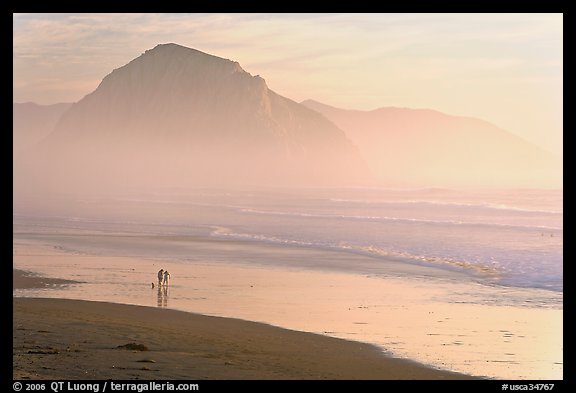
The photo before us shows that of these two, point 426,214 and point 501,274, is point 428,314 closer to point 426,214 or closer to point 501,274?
point 501,274

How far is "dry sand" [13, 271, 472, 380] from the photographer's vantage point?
15.0 metres

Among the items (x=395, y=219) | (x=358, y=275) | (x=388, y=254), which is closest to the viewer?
(x=358, y=275)

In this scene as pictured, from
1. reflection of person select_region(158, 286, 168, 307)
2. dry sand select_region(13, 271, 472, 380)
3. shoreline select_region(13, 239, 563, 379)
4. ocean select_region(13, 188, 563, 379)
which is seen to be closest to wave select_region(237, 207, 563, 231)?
ocean select_region(13, 188, 563, 379)

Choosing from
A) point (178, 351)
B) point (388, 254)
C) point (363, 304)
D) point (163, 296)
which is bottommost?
point (178, 351)

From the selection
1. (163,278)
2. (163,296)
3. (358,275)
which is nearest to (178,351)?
(163,296)

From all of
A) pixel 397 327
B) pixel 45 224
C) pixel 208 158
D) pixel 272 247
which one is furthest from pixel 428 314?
pixel 208 158

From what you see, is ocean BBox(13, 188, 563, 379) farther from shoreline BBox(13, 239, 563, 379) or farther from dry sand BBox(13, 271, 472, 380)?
dry sand BBox(13, 271, 472, 380)

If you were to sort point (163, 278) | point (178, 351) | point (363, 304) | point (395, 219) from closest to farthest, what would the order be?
point (178, 351)
point (363, 304)
point (163, 278)
point (395, 219)

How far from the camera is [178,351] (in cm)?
1711

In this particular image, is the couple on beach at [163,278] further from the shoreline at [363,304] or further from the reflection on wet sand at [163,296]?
the shoreline at [363,304]

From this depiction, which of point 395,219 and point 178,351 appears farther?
point 395,219

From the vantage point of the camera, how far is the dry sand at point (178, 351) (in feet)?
49.3

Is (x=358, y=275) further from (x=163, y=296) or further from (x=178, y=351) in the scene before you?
(x=178, y=351)

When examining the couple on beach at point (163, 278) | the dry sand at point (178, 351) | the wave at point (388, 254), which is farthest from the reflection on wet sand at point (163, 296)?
the wave at point (388, 254)
